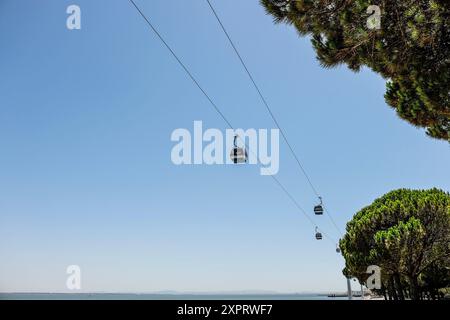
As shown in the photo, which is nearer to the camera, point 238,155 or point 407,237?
point 238,155

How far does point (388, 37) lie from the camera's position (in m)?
7.16

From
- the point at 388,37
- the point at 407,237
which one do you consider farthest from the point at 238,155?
the point at 407,237

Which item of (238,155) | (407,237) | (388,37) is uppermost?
(388,37)

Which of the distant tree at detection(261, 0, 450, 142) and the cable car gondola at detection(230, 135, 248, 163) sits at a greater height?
the distant tree at detection(261, 0, 450, 142)

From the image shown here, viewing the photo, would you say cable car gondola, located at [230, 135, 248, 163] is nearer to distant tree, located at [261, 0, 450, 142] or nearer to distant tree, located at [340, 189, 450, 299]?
distant tree, located at [261, 0, 450, 142]

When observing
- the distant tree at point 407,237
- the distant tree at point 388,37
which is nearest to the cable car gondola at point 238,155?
the distant tree at point 388,37

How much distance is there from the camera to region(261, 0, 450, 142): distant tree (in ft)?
22.0

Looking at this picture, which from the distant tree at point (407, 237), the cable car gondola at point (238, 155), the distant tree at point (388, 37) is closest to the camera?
the distant tree at point (388, 37)

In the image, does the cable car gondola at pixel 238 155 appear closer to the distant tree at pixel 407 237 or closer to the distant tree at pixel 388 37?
the distant tree at pixel 388 37

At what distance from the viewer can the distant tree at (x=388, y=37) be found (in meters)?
6.70

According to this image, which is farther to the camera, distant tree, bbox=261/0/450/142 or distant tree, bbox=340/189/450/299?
distant tree, bbox=340/189/450/299

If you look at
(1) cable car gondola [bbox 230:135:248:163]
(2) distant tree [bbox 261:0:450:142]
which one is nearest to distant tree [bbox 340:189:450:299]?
(2) distant tree [bbox 261:0:450:142]

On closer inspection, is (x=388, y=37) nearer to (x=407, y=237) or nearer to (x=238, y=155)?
(x=238, y=155)
